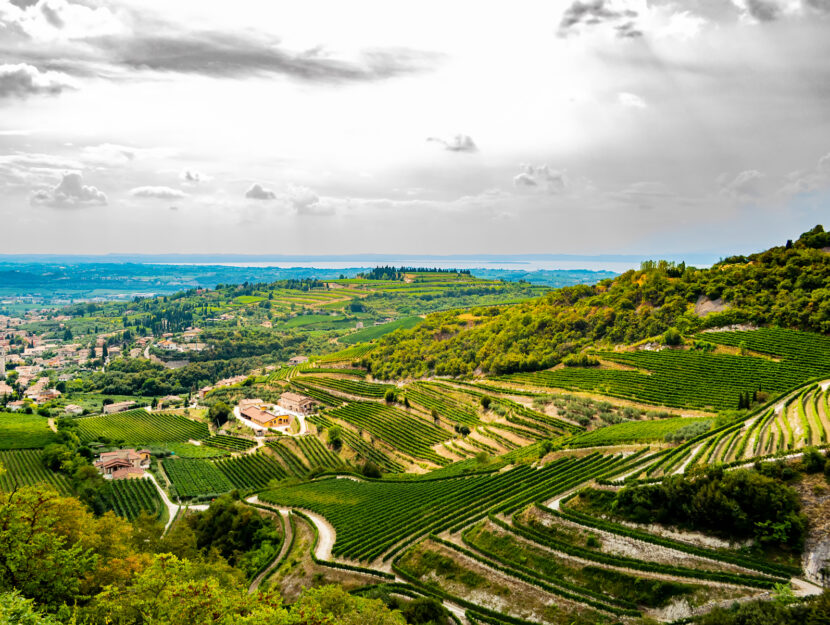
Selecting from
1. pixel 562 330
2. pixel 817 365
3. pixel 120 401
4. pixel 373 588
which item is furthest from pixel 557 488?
pixel 120 401

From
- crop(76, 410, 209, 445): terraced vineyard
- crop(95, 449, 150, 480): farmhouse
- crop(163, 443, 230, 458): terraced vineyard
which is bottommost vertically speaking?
crop(76, 410, 209, 445): terraced vineyard

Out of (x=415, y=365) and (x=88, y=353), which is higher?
(x=415, y=365)

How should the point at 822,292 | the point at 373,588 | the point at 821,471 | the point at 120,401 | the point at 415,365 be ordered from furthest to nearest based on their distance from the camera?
the point at 120,401 → the point at 415,365 → the point at 822,292 → the point at 373,588 → the point at 821,471

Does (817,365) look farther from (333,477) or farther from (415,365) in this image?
(415,365)

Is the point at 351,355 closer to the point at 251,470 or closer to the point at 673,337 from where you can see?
the point at 251,470

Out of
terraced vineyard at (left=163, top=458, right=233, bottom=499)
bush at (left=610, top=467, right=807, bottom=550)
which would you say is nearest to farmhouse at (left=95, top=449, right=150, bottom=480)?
terraced vineyard at (left=163, top=458, right=233, bottom=499)

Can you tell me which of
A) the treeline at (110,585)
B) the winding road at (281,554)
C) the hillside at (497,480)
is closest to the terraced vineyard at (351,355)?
the hillside at (497,480)

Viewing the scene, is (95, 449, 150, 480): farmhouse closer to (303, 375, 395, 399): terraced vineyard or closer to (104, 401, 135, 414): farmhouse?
(303, 375, 395, 399): terraced vineyard
